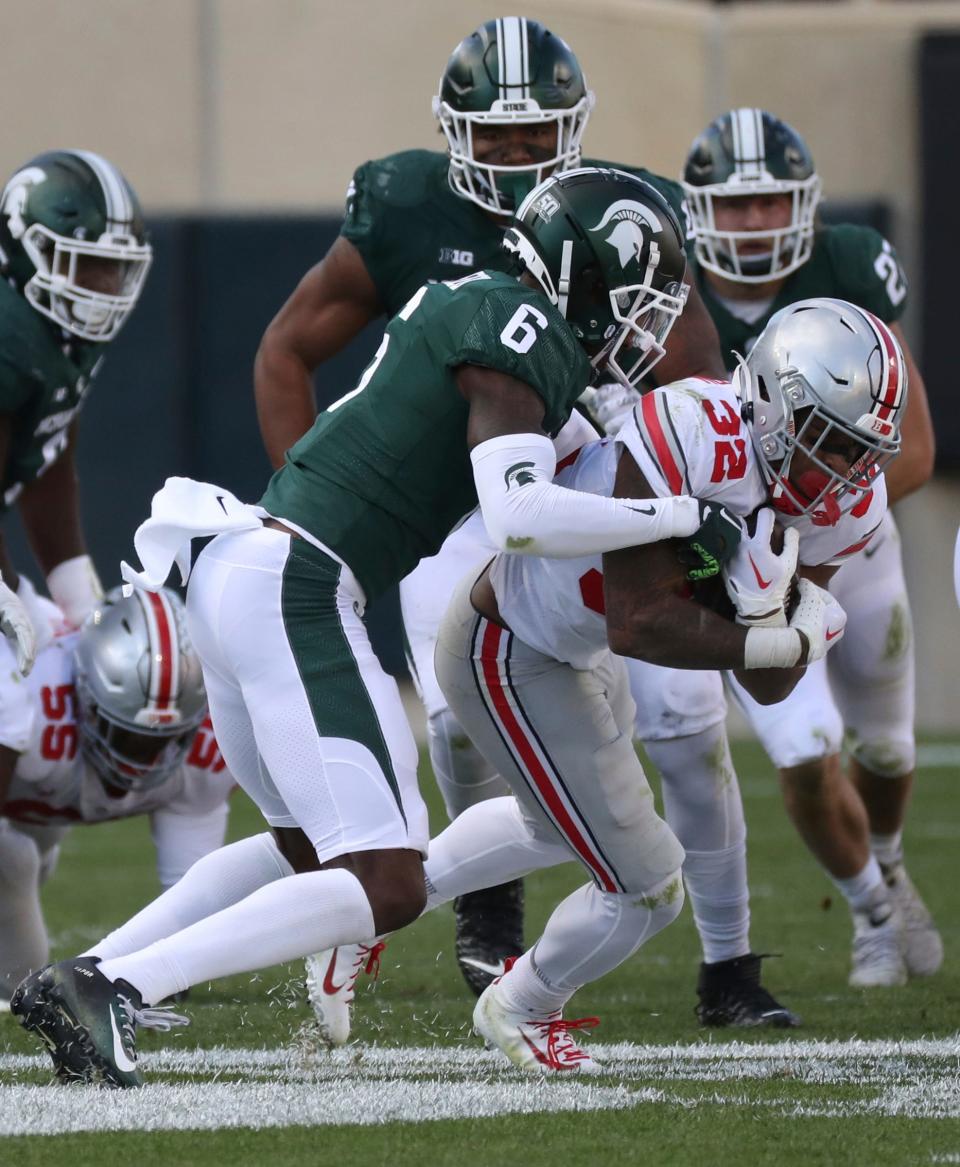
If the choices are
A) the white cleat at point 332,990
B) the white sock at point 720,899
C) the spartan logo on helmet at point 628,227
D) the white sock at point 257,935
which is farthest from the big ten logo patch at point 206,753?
the spartan logo on helmet at point 628,227

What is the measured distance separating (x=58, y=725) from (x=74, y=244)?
0.95 meters

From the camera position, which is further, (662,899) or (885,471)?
(885,471)

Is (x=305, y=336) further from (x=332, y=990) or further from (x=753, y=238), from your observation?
(x=332, y=990)

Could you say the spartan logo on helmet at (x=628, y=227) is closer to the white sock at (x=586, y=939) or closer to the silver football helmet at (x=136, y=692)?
the white sock at (x=586, y=939)

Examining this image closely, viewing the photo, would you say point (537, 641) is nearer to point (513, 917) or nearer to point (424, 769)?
point (513, 917)

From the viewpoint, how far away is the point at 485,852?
3.60 metres

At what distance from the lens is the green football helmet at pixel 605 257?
327 cm

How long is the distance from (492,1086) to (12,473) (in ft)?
6.11

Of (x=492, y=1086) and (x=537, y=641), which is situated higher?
(x=537, y=641)

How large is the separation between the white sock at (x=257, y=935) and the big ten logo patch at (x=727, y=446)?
770 mm

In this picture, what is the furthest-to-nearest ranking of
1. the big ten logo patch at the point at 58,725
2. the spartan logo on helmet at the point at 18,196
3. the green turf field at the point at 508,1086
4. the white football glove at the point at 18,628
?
the spartan logo on helmet at the point at 18,196 → the big ten logo patch at the point at 58,725 → the white football glove at the point at 18,628 → the green turf field at the point at 508,1086

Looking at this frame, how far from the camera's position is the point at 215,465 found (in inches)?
415

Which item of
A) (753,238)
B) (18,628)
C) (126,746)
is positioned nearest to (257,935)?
(18,628)

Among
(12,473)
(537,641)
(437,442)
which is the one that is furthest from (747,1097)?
(12,473)
